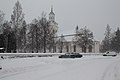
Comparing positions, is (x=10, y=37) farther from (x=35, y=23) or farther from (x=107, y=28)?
(x=107, y=28)

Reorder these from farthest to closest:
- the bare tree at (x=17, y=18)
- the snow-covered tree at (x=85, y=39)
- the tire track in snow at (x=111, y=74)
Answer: the snow-covered tree at (x=85, y=39)
the bare tree at (x=17, y=18)
the tire track in snow at (x=111, y=74)

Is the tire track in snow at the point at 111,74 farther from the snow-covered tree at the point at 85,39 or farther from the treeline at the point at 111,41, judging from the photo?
the treeline at the point at 111,41

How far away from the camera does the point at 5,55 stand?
29.7 metres

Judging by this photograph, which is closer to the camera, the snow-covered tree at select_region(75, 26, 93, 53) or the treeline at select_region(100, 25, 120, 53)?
the snow-covered tree at select_region(75, 26, 93, 53)

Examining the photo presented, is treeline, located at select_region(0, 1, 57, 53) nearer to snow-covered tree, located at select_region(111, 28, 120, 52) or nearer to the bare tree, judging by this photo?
the bare tree

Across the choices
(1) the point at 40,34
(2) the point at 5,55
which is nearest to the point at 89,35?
(1) the point at 40,34

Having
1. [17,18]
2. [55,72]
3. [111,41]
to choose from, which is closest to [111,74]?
[55,72]

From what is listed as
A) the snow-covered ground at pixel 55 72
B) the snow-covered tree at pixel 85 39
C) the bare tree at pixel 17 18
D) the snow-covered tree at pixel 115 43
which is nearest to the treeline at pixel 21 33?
the bare tree at pixel 17 18

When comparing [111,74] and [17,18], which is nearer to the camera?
[111,74]

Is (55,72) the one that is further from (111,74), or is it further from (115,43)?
(115,43)

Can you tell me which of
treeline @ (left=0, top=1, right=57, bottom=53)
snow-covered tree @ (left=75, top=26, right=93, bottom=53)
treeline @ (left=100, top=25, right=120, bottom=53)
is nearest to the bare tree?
treeline @ (left=0, top=1, right=57, bottom=53)

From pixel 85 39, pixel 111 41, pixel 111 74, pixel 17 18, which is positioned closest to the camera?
pixel 111 74

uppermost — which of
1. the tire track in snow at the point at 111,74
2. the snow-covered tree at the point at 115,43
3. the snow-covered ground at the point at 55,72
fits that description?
the snow-covered tree at the point at 115,43

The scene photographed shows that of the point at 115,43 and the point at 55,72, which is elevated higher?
the point at 115,43
